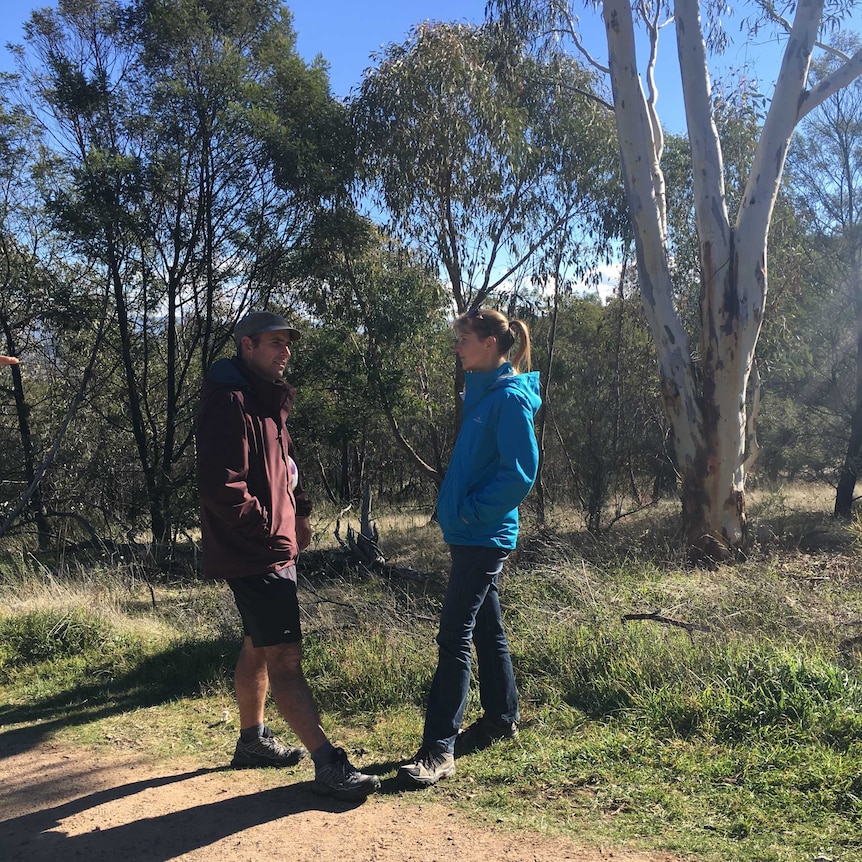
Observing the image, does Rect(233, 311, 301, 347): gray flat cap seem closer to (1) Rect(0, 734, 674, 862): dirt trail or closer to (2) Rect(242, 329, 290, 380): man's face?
(2) Rect(242, 329, 290, 380): man's face

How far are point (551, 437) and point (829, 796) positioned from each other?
17.1 metres

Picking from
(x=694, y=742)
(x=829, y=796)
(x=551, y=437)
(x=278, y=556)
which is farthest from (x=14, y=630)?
(x=551, y=437)

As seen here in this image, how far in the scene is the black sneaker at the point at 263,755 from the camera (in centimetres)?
332

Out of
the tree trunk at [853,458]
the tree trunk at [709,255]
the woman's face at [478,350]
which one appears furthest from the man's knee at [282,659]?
the tree trunk at [853,458]

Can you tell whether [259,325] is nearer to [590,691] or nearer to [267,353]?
[267,353]

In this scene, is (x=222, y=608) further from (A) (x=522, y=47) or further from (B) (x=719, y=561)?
(A) (x=522, y=47)

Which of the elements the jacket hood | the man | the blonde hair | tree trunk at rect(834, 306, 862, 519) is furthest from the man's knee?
tree trunk at rect(834, 306, 862, 519)

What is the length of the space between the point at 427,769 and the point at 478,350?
1.76 m

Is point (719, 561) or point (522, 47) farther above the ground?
point (522, 47)

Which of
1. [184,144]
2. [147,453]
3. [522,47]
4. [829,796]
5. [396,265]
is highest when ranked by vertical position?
[522,47]

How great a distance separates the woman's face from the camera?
3.29 m

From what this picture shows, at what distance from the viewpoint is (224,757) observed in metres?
3.50

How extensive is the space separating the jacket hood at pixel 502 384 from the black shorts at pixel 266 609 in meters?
1.13

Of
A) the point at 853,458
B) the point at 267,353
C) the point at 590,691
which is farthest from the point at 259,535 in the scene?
the point at 853,458
